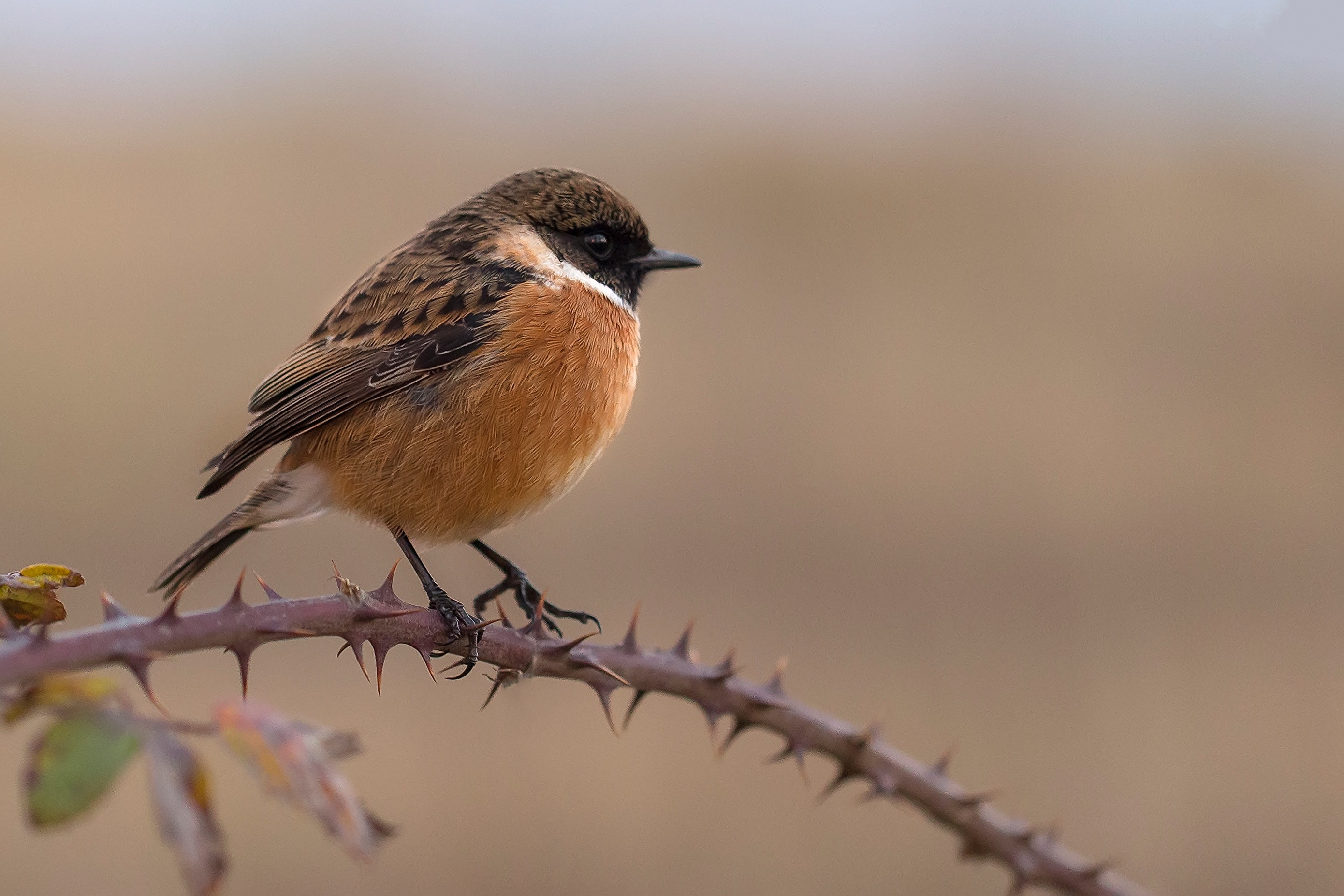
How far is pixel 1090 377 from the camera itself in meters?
12.0

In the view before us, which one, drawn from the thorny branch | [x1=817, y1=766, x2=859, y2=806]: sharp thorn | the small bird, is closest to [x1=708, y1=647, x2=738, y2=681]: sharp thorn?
the thorny branch

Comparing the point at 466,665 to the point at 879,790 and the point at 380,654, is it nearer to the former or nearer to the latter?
the point at 380,654

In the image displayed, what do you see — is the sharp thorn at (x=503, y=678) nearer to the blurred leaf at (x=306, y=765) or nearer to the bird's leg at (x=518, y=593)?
the bird's leg at (x=518, y=593)

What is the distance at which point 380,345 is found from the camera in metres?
4.46

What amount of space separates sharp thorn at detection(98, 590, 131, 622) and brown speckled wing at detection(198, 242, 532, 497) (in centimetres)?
233

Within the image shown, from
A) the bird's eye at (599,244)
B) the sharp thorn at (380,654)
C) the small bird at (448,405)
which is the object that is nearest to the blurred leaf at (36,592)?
the sharp thorn at (380,654)

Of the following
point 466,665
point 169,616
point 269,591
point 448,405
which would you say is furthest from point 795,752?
point 448,405

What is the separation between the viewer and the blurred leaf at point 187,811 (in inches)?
39.2

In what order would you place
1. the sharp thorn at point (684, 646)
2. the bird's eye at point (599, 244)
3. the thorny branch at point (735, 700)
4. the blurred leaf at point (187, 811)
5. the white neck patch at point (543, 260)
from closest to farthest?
the blurred leaf at point (187, 811) → the thorny branch at point (735, 700) → the sharp thorn at point (684, 646) → the white neck patch at point (543, 260) → the bird's eye at point (599, 244)

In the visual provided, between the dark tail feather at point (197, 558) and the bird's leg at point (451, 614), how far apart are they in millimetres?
606

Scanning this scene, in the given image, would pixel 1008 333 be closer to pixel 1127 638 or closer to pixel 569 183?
pixel 1127 638

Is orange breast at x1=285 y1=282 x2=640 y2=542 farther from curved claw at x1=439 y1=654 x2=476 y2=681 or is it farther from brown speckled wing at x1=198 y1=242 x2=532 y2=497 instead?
curved claw at x1=439 y1=654 x2=476 y2=681

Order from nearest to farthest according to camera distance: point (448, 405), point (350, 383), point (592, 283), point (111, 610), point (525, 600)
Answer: point (111, 610) → point (448, 405) → point (350, 383) → point (525, 600) → point (592, 283)

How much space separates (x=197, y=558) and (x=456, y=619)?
3.17 ft
